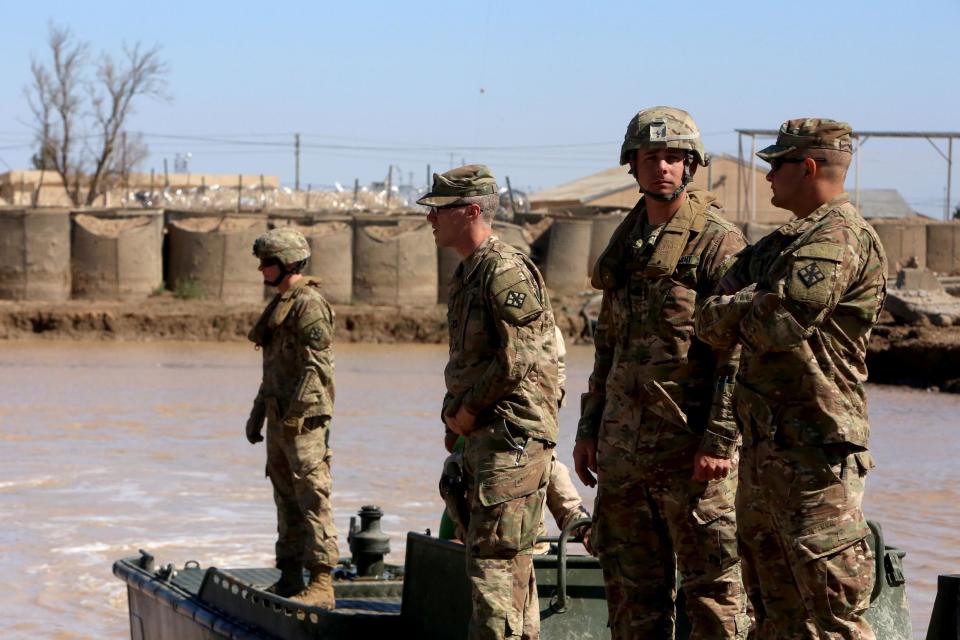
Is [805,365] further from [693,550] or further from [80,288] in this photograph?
[80,288]

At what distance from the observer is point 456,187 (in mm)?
5195

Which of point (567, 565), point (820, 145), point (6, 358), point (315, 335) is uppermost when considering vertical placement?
point (820, 145)

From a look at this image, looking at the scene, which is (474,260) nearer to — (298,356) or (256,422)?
(298,356)

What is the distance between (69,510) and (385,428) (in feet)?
18.8

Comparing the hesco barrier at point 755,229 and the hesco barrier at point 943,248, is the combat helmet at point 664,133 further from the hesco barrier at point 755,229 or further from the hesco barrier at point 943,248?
the hesco barrier at point 943,248

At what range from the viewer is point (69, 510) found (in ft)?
38.8

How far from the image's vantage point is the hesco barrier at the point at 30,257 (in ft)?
95.6

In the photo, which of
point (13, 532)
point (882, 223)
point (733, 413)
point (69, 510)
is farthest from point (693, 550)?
point (882, 223)

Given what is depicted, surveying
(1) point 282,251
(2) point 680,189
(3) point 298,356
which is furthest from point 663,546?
(1) point 282,251

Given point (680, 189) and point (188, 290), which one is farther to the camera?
point (188, 290)

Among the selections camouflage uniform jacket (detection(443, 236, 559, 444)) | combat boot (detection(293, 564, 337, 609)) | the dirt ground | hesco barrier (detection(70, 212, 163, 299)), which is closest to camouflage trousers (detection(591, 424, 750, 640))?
camouflage uniform jacket (detection(443, 236, 559, 444))

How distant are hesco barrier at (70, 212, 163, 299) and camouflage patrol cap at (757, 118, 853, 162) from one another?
2595 centimetres

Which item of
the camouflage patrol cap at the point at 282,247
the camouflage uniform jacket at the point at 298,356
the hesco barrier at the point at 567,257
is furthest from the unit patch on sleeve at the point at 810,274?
the hesco barrier at the point at 567,257

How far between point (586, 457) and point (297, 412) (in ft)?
7.69
